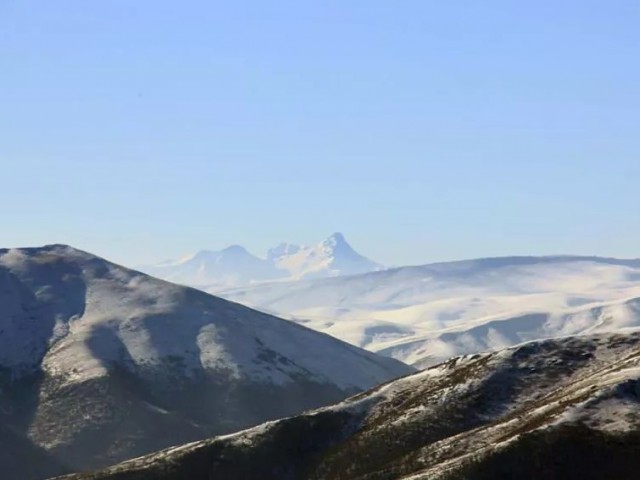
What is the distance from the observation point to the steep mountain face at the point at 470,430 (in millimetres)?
118312

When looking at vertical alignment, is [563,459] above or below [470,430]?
above

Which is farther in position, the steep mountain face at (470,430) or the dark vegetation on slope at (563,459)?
the steep mountain face at (470,430)

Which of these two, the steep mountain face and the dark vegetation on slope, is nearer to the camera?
the dark vegetation on slope

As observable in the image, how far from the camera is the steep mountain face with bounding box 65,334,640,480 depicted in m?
118

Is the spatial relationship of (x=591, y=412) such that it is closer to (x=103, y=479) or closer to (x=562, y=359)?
(x=562, y=359)

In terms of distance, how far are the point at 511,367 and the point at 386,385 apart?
23.2 m

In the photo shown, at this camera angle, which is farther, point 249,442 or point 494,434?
point 249,442

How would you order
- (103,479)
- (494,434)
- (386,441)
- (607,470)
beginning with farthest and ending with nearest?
(103,479) → (386,441) → (494,434) → (607,470)

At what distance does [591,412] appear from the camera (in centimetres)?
12519

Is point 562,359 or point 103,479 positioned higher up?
point 562,359

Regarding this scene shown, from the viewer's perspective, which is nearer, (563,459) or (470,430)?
(563,459)

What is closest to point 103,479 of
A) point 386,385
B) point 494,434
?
point 386,385

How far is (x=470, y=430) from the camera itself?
142875 millimetres

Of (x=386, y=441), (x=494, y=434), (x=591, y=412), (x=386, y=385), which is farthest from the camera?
(x=386, y=385)
